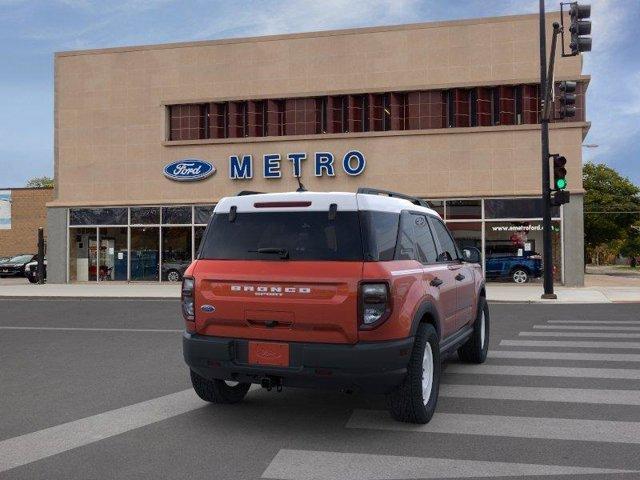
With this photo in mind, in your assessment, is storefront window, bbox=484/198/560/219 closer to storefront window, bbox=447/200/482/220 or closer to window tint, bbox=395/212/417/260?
storefront window, bbox=447/200/482/220

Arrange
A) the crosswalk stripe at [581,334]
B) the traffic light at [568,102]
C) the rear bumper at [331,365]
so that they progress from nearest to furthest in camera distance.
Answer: the rear bumper at [331,365], the crosswalk stripe at [581,334], the traffic light at [568,102]

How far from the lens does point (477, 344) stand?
789 cm

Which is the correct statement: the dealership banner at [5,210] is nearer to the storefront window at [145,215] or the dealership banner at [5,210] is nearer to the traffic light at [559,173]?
the storefront window at [145,215]

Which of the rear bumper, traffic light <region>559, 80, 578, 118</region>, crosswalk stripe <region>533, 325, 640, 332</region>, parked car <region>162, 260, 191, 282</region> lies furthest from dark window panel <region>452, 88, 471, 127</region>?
the rear bumper

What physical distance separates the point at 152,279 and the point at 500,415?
2364cm

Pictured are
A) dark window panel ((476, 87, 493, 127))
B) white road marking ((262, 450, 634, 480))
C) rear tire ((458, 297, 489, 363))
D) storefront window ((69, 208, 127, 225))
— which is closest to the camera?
white road marking ((262, 450, 634, 480))

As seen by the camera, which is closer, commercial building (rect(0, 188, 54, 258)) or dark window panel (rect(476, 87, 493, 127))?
dark window panel (rect(476, 87, 493, 127))

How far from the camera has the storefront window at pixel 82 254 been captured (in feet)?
93.6

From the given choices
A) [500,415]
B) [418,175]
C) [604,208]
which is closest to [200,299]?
[500,415]

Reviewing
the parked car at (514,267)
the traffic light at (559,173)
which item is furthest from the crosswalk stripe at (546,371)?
the parked car at (514,267)

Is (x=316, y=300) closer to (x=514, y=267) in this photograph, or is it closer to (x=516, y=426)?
(x=516, y=426)

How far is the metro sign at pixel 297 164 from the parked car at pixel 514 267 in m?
6.21

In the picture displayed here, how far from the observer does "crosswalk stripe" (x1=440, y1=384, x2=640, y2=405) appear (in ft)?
19.8

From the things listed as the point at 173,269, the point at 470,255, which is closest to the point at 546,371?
the point at 470,255
